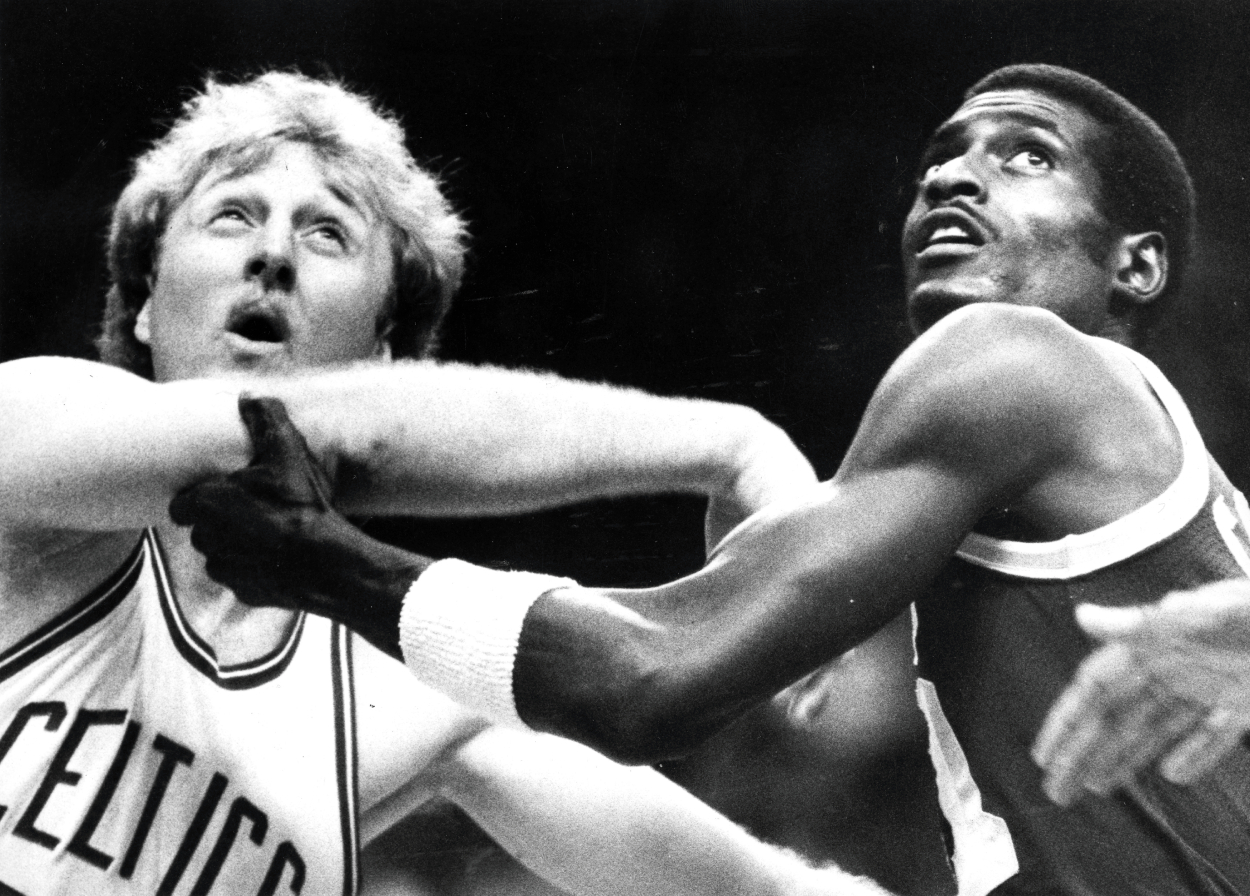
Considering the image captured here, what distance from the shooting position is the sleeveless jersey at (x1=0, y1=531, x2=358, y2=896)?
1.46 metres

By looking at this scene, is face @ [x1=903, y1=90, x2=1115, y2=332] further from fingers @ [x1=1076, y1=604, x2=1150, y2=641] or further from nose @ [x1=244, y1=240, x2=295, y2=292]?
nose @ [x1=244, y1=240, x2=295, y2=292]

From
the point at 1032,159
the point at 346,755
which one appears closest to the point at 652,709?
the point at 346,755

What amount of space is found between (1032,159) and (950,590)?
541 millimetres

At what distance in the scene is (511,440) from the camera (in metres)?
1.53

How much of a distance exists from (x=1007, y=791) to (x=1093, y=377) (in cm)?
41

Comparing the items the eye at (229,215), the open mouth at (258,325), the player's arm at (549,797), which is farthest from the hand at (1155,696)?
the eye at (229,215)

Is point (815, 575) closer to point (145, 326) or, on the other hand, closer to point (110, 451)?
point (110, 451)

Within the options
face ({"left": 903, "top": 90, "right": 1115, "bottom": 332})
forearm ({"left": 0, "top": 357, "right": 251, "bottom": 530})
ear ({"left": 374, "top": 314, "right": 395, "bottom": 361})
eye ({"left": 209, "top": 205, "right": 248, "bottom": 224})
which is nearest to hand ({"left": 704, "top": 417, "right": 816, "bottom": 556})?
face ({"left": 903, "top": 90, "right": 1115, "bottom": 332})

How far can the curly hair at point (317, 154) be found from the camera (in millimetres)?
1726

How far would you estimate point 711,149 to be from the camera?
1.72 meters

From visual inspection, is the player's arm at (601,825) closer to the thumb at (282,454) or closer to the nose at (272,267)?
the thumb at (282,454)

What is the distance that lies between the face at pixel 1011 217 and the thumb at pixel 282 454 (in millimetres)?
717

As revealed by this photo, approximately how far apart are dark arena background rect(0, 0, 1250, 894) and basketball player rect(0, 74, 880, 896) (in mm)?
49

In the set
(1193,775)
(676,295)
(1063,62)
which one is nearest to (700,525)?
(676,295)
